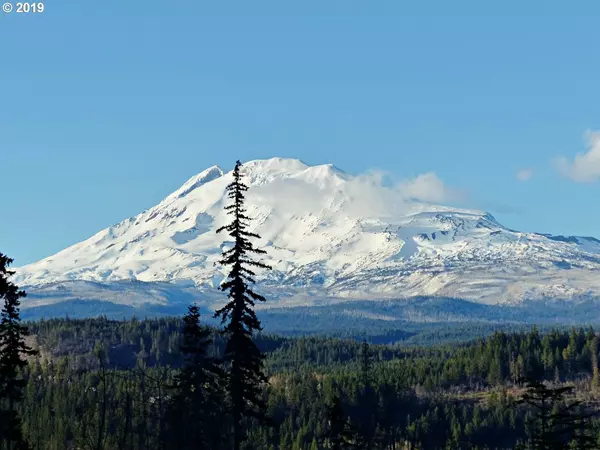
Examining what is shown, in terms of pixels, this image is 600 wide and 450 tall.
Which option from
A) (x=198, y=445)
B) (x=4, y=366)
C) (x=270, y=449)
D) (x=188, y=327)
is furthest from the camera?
(x=270, y=449)

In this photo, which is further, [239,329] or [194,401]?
[194,401]

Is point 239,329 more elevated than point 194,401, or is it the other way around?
point 239,329

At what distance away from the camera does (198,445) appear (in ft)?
250

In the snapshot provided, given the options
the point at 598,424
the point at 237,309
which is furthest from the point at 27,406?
the point at 237,309

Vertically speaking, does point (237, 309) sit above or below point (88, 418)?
above

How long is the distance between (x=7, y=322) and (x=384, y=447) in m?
128

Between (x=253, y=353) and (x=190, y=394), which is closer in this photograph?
(x=253, y=353)

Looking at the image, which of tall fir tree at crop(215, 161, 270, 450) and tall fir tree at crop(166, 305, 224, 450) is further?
tall fir tree at crop(166, 305, 224, 450)

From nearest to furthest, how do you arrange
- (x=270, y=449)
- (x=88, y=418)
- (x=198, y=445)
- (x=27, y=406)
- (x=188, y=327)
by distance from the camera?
(x=188, y=327) < (x=198, y=445) < (x=88, y=418) < (x=270, y=449) < (x=27, y=406)

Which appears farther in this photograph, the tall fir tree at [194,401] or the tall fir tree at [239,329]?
the tall fir tree at [194,401]

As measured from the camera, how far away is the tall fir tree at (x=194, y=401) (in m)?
71.9

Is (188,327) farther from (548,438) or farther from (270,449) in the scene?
(270,449)

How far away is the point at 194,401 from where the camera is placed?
74.1 m

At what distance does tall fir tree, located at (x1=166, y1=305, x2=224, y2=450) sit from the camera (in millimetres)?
71938
